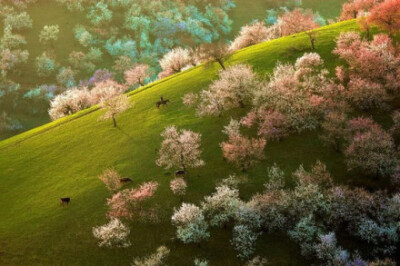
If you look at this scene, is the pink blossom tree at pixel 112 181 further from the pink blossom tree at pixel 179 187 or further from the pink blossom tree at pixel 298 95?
the pink blossom tree at pixel 298 95

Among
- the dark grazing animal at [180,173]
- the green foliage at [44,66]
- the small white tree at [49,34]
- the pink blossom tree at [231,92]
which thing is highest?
the small white tree at [49,34]

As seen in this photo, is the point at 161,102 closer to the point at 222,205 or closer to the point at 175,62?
the point at 222,205

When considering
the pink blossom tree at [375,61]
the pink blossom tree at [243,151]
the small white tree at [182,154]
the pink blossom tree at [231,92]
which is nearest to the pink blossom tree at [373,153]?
the pink blossom tree at [243,151]

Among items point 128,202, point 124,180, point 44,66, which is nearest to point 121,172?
point 124,180

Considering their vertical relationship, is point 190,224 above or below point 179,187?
below

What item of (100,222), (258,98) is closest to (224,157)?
(258,98)
